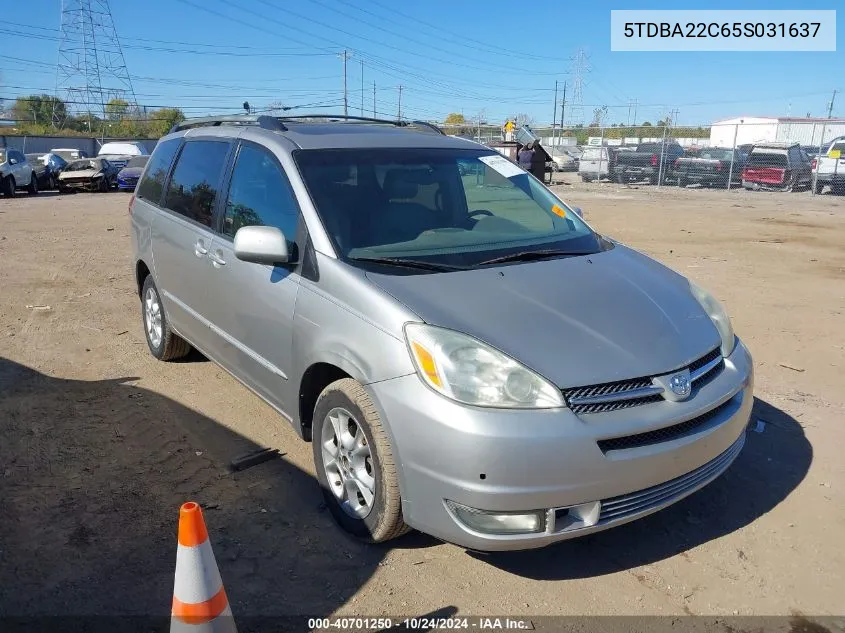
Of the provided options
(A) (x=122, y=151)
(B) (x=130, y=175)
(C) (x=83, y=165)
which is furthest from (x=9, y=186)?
(A) (x=122, y=151)

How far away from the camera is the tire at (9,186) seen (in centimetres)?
2231

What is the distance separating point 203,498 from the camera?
3588mm

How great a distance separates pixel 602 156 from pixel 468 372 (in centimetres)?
3000

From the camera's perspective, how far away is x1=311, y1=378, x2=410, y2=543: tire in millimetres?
2881

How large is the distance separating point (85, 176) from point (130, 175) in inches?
62.0

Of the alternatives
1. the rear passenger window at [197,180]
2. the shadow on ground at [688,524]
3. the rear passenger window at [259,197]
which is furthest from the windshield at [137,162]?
the shadow on ground at [688,524]

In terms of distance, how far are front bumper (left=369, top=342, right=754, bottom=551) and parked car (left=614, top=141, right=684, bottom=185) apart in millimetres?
28225

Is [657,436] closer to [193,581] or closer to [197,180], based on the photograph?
[193,581]

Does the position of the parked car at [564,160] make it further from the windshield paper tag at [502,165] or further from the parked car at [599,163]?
the windshield paper tag at [502,165]

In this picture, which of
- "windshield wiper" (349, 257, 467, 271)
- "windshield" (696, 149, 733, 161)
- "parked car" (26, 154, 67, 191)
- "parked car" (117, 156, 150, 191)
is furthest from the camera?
"windshield" (696, 149, 733, 161)

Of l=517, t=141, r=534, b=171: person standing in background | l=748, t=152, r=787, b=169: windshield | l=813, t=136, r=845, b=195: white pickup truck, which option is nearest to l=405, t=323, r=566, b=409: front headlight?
l=517, t=141, r=534, b=171: person standing in background

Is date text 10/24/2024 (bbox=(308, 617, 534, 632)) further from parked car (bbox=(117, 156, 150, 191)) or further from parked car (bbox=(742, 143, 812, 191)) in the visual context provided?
parked car (bbox=(742, 143, 812, 191))

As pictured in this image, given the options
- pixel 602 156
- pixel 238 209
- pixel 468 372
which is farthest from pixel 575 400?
pixel 602 156

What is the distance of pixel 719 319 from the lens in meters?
3.51
